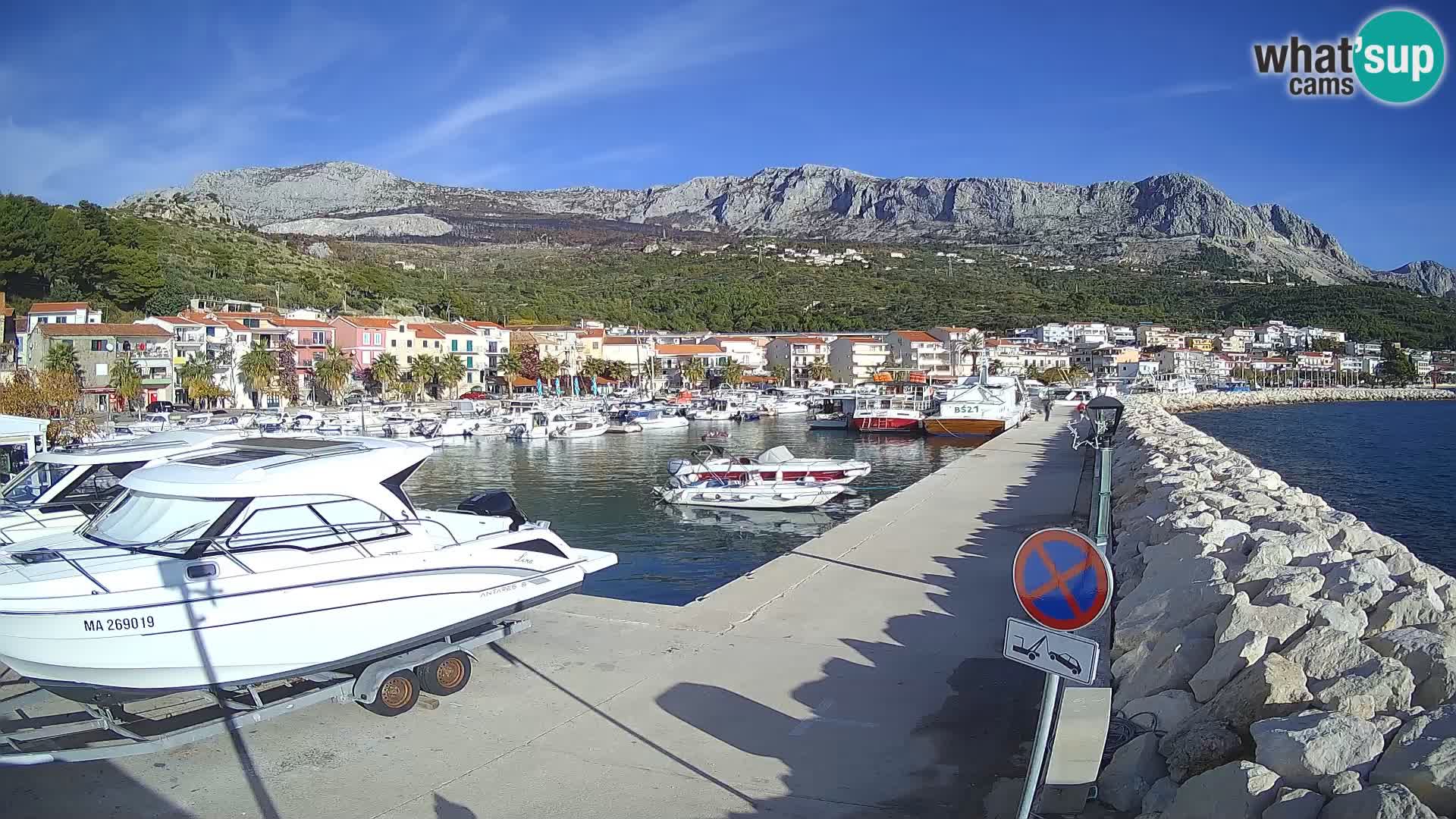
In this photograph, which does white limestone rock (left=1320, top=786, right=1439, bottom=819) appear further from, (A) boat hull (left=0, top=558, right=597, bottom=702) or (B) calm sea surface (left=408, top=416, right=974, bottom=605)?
(B) calm sea surface (left=408, top=416, right=974, bottom=605)

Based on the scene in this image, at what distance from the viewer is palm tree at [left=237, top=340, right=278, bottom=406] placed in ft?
217

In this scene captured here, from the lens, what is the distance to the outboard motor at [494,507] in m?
9.66

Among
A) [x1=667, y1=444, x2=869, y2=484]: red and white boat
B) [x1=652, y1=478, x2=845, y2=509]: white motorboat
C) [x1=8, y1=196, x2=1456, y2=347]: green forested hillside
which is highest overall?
[x1=8, y1=196, x2=1456, y2=347]: green forested hillside

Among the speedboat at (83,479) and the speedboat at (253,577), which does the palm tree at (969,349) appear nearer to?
the speedboat at (83,479)

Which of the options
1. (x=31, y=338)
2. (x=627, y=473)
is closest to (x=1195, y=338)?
(x=627, y=473)

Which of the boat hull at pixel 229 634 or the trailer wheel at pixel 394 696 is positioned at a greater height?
the boat hull at pixel 229 634

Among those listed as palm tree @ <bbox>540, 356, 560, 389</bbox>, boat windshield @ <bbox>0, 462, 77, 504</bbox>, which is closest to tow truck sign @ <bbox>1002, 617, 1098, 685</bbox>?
boat windshield @ <bbox>0, 462, 77, 504</bbox>

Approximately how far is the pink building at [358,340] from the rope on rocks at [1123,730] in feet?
249

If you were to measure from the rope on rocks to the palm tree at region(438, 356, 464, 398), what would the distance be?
7602cm

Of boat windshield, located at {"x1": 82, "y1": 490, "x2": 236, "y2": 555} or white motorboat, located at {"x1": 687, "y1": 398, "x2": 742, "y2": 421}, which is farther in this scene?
white motorboat, located at {"x1": 687, "y1": 398, "x2": 742, "y2": 421}

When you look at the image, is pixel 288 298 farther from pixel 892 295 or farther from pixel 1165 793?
pixel 1165 793

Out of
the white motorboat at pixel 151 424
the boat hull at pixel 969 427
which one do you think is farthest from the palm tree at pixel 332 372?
the boat hull at pixel 969 427

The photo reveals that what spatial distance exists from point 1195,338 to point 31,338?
468 ft

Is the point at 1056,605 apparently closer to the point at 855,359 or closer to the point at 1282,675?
the point at 1282,675
